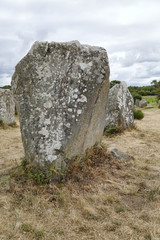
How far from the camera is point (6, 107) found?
489 inches

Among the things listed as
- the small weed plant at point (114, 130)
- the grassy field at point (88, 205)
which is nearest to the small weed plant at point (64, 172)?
the grassy field at point (88, 205)

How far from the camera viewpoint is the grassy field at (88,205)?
3.13m

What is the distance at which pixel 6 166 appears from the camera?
5.73m

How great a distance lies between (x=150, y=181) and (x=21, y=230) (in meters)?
2.88

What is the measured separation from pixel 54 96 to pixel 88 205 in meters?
2.16

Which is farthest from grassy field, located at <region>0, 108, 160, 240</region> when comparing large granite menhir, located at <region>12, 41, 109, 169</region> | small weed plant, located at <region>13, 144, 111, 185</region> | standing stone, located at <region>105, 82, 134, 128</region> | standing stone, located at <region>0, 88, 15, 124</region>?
standing stone, located at <region>0, 88, 15, 124</region>

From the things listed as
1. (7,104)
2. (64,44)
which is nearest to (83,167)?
(64,44)

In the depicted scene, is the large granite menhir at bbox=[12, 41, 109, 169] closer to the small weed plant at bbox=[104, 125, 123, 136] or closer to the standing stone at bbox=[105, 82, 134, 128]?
the small weed plant at bbox=[104, 125, 123, 136]

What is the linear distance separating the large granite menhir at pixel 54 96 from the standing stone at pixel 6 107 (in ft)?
25.8

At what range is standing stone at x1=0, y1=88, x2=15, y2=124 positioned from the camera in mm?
12266

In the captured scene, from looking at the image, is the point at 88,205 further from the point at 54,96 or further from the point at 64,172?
the point at 54,96

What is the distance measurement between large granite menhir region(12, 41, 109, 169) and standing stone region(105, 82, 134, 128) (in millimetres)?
5136

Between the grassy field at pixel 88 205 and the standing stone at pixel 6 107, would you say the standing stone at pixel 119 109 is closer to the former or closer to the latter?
the grassy field at pixel 88 205

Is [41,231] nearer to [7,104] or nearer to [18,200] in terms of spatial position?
[18,200]
